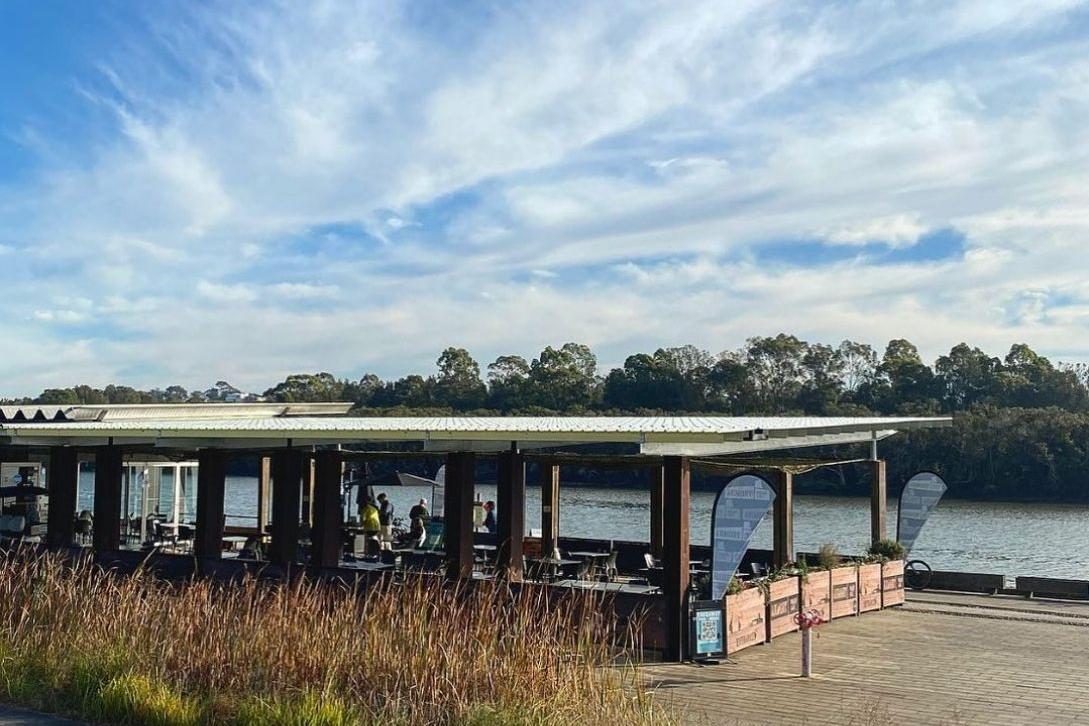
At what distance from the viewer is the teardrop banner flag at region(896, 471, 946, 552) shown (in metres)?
16.3

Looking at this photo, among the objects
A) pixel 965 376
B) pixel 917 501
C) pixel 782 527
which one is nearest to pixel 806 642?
pixel 782 527

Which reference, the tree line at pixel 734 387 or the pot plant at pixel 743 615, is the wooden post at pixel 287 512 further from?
the tree line at pixel 734 387

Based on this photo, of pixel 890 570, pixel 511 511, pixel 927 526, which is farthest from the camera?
pixel 927 526

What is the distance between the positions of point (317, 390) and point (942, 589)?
293 ft

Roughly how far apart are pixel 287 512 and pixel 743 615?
5.34 m

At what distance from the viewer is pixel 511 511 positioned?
11.9 m

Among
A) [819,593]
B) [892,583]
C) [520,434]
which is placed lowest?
[892,583]

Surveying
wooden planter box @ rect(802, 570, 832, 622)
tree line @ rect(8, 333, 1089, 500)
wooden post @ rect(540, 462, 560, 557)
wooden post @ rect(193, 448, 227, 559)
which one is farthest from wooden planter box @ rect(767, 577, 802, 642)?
tree line @ rect(8, 333, 1089, 500)

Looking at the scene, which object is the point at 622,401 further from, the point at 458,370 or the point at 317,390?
the point at 317,390

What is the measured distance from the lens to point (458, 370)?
97500mm

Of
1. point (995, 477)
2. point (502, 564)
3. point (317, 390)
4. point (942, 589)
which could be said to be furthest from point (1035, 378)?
point (502, 564)

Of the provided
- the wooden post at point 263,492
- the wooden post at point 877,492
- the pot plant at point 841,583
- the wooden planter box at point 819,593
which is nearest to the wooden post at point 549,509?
the pot plant at point 841,583

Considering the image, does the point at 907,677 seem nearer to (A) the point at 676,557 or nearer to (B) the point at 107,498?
(A) the point at 676,557

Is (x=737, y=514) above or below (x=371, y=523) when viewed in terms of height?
above
